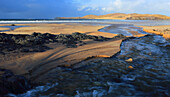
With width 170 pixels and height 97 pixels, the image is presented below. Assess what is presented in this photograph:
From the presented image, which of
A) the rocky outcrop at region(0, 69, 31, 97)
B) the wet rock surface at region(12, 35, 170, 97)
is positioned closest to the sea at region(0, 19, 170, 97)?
the wet rock surface at region(12, 35, 170, 97)

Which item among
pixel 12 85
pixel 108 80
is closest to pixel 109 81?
pixel 108 80

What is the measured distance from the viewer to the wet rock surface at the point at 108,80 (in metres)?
3.20

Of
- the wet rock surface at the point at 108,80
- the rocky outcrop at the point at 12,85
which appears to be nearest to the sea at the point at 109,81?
the wet rock surface at the point at 108,80

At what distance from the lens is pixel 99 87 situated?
346 cm

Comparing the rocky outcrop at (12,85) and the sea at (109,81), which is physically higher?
the rocky outcrop at (12,85)

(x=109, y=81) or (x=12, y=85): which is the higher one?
(x=12, y=85)

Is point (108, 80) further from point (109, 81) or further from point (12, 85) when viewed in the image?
point (12, 85)

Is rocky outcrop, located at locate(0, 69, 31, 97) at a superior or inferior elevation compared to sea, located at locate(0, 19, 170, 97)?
superior

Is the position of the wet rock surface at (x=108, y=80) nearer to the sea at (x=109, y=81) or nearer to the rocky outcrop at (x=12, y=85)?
the sea at (x=109, y=81)

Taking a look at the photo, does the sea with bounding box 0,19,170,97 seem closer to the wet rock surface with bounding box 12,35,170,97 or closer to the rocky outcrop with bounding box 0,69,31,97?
the wet rock surface with bounding box 12,35,170,97

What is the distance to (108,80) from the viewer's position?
3.83m

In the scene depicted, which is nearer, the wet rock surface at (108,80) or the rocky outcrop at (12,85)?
the rocky outcrop at (12,85)

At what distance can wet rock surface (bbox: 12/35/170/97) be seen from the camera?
320 cm

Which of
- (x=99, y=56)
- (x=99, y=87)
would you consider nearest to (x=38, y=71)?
(x=99, y=87)
